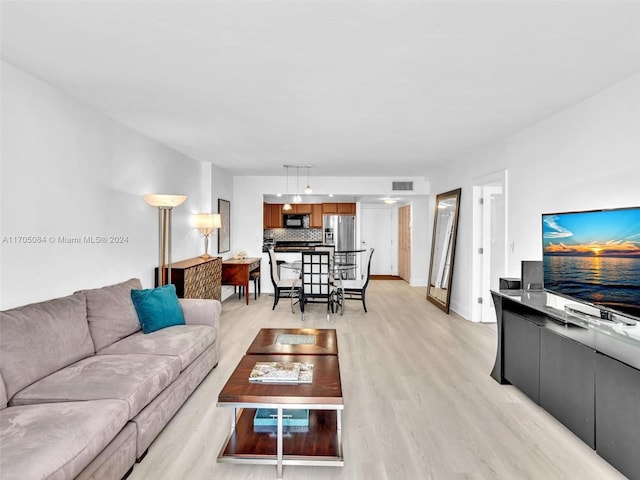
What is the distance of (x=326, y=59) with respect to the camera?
7.66 ft

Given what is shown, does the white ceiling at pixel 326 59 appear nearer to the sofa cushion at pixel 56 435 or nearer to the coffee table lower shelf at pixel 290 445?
the sofa cushion at pixel 56 435

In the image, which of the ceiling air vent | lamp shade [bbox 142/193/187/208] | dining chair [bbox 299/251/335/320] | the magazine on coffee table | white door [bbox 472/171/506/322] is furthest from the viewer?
the ceiling air vent

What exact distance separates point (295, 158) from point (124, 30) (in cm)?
366

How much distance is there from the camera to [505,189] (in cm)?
434

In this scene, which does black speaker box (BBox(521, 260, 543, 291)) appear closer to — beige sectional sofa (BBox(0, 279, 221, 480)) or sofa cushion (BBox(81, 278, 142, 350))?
beige sectional sofa (BBox(0, 279, 221, 480))

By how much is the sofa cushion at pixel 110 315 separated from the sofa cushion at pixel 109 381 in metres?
0.28

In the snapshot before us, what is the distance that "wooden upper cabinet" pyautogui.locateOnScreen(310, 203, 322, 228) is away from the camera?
32.8ft

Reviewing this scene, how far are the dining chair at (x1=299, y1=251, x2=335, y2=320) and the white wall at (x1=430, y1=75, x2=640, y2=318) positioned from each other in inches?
96.6

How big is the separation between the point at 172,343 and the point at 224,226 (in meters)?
4.21

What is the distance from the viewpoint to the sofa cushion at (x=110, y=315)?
9.05ft

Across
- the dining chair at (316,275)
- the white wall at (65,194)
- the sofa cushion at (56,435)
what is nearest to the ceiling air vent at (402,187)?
the dining chair at (316,275)

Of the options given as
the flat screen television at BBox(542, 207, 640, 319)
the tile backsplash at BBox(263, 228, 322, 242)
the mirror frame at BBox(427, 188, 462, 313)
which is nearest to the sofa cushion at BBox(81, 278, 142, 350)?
the flat screen television at BBox(542, 207, 640, 319)

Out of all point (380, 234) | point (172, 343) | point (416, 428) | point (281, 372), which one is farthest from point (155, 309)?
point (380, 234)

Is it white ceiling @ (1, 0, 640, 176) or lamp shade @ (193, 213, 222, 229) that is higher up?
Answer: white ceiling @ (1, 0, 640, 176)
